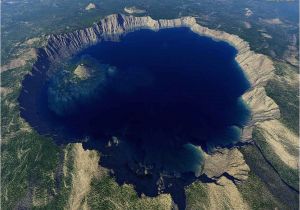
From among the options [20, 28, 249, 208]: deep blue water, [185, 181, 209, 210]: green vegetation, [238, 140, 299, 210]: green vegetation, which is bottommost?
[20, 28, 249, 208]: deep blue water

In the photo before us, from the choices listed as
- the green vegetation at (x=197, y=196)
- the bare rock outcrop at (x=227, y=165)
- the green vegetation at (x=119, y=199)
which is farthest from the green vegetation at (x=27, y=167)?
the bare rock outcrop at (x=227, y=165)

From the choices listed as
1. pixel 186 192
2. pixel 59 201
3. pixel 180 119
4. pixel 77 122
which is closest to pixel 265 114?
pixel 180 119

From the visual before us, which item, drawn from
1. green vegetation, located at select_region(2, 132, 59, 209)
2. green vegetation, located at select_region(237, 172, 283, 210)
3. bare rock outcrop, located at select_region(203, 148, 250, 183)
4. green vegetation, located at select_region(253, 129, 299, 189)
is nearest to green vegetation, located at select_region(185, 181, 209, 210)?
bare rock outcrop, located at select_region(203, 148, 250, 183)

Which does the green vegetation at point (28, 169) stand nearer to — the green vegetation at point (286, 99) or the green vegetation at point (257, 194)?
the green vegetation at point (257, 194)

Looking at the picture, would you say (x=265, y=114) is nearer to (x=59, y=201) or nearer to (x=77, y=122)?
(x=77, y=122)

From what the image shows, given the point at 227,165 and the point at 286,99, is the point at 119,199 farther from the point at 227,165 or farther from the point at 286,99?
the point at 286,99

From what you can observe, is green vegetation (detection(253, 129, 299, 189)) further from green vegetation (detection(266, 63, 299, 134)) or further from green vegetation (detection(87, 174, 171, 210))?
green vegetation (detection(87, 174, 171, 210))
